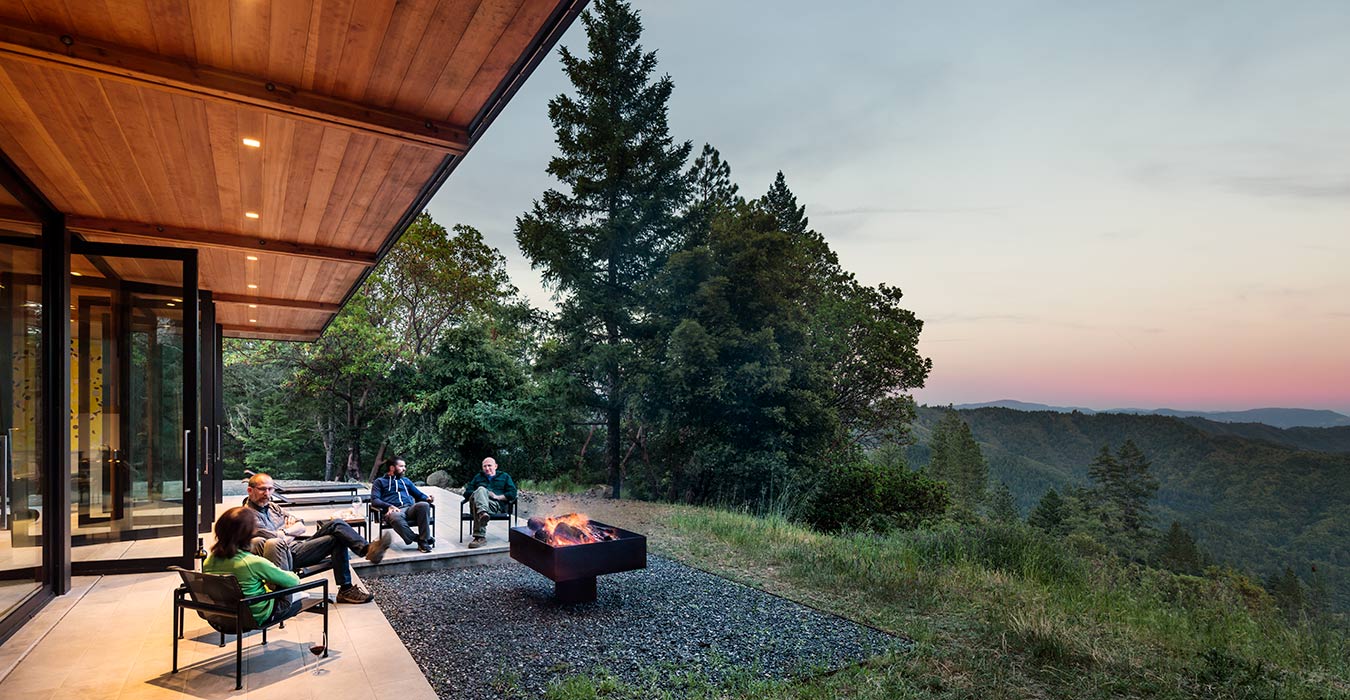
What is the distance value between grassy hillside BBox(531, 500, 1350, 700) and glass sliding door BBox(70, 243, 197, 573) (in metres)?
4.41

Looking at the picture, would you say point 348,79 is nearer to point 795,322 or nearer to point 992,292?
point 795,322

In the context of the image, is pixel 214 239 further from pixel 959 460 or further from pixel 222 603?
pixel 959 460

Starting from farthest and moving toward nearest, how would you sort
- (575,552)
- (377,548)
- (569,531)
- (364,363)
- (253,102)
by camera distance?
(364,363) < (377,548) < (569,531) < (575,552) < (253,102)

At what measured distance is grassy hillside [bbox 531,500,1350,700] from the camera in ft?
11.4

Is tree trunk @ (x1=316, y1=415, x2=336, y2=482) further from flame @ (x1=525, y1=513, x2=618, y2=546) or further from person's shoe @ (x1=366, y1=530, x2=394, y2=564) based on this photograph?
flame @ (x1=525, y1=513, x2=618, y2=546)

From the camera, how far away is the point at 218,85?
8.52ft

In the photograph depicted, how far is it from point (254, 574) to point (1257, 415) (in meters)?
48.3

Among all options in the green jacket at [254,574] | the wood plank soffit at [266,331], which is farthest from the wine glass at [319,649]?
the wood plank soffit at [266,331]

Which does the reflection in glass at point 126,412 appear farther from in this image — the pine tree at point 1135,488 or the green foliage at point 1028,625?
the pine tree at point 1135,488

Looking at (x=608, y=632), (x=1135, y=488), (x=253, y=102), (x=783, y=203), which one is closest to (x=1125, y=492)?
(x=1135, y=488)

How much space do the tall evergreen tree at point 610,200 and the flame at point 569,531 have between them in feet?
33.7

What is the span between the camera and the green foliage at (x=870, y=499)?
1457 cm

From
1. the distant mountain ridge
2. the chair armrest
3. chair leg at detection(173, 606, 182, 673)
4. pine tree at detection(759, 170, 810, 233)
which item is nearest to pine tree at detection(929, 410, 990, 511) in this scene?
the distant mountain ridge

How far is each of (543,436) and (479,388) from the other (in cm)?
257
